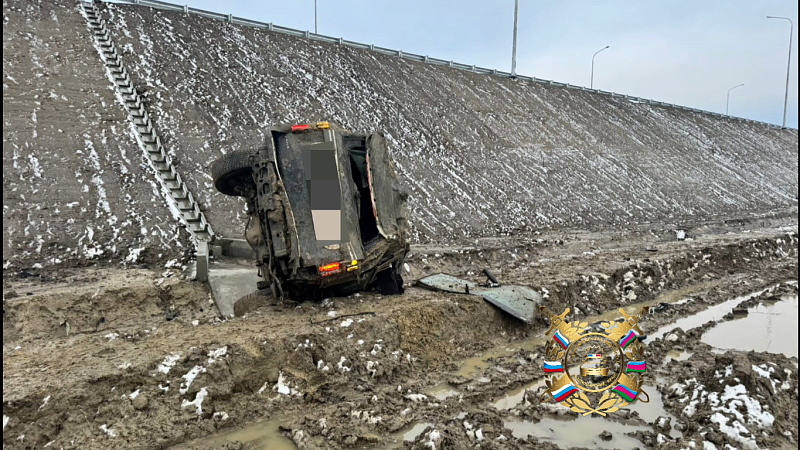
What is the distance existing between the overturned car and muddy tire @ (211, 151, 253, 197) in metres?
0.01

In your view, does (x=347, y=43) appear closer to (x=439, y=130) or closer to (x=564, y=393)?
(x=439, y=130)

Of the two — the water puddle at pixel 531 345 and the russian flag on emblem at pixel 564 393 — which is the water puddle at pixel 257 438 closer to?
the water puddle at pixel 531 345

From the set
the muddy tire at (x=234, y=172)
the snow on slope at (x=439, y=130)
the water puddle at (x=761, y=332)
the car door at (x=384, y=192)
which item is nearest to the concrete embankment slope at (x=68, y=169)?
the snow on slope at (x=439, y=130)

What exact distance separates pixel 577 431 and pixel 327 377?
2311mm

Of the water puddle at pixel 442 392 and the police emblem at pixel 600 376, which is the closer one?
the police emblem at pixel 600 376

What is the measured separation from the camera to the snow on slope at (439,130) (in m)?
15.5

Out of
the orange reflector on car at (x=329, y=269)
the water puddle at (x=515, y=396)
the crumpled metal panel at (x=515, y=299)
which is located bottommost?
the water puddle at (x=515, y=396)

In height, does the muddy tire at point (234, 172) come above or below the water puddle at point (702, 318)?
above

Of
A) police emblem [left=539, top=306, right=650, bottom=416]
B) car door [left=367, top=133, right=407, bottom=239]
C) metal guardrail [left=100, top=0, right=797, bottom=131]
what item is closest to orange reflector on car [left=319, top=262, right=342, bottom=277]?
car door [left=367, top=133, right=407, bottom=239]

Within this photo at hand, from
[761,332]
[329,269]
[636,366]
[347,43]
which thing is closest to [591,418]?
[636,366]

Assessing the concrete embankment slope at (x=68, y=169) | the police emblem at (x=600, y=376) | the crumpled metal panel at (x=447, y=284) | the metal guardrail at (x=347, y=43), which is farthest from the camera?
the metal guardrail at (x=347, y=43)

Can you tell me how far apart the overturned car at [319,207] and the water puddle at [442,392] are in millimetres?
1662

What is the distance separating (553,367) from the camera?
5258 mm

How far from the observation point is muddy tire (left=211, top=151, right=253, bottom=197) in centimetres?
641
